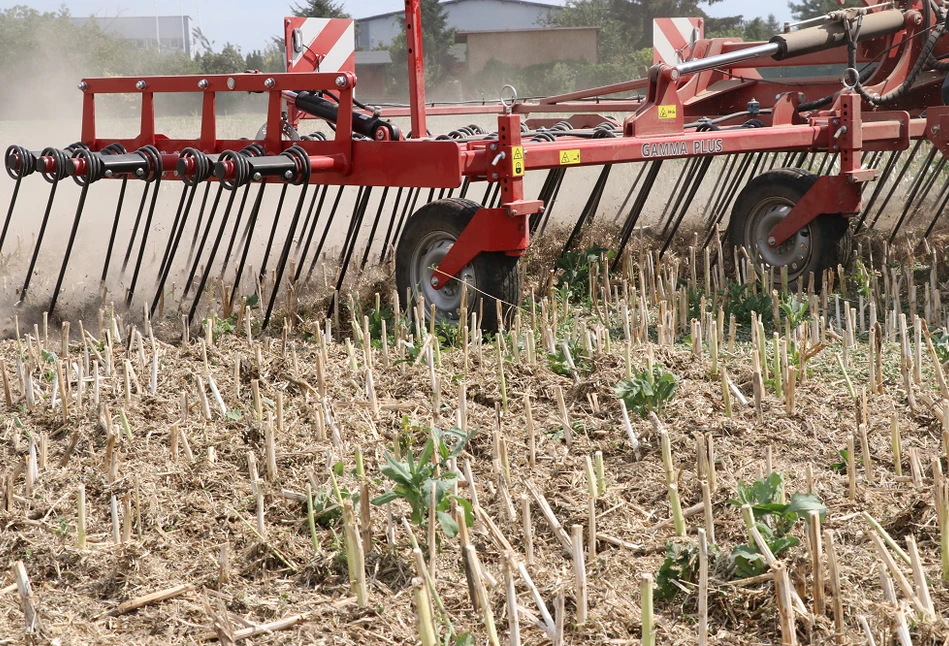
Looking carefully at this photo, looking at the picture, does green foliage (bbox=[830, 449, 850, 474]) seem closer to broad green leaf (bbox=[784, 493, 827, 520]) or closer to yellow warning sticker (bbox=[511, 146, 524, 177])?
broad green leaf (bbox=[784, 493, 827, 520])

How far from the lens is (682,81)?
6.69 meters

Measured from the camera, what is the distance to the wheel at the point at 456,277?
13.8 feet

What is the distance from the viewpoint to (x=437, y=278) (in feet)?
14.3

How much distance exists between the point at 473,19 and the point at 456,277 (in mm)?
45615

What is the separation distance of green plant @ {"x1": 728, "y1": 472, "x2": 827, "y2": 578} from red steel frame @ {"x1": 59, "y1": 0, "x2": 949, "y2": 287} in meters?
1.97

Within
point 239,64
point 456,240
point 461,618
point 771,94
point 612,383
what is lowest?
point 461,618

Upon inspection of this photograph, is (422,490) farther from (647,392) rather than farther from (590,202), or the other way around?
(590,202)

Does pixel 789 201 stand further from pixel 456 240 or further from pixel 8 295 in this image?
pixel 8 295

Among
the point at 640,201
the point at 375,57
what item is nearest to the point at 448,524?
the point at 640,201

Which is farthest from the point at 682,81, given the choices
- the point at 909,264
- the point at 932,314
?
the point at 932,314

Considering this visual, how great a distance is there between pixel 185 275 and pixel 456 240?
2.52 m

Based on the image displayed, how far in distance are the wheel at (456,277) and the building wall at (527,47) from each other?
1384 inches

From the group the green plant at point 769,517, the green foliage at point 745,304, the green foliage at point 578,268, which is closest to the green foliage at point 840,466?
the green plant at point 769,517

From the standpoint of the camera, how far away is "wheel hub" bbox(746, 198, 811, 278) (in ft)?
17.8
